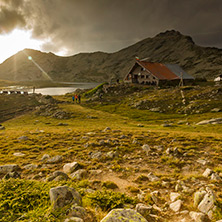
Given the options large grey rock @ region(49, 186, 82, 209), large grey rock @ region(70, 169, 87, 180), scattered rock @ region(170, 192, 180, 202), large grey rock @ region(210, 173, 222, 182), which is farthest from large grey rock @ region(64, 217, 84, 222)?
large grey rock @ region(210, 173, 222, 182)

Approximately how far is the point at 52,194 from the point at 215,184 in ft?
19.7

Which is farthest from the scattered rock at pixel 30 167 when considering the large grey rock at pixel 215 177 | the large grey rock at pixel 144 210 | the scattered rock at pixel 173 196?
the large grey rock at pixel 215 177

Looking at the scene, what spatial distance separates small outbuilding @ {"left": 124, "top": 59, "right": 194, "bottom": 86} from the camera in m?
56.0

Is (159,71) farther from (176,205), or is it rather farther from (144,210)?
(144,210)

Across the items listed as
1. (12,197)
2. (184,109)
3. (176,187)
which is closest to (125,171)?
(176,187)

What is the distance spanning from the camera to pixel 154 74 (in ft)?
183

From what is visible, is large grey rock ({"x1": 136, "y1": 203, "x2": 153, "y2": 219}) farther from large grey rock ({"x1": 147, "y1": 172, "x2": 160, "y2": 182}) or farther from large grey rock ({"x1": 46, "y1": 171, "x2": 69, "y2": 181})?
large grey rock ({"x1": 46, "y1": 171, "x2": 69, "y2": 181})

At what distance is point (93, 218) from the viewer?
3.67 meters

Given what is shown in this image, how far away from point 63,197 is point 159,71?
62.0 m

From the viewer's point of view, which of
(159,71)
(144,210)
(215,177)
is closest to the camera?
(144,210)

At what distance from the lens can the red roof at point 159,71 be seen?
186 ft

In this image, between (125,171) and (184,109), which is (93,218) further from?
(184,109)

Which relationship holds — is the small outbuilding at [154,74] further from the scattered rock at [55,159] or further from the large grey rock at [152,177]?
the scattered rock at [55,159]

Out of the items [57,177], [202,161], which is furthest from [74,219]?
[202,161]
